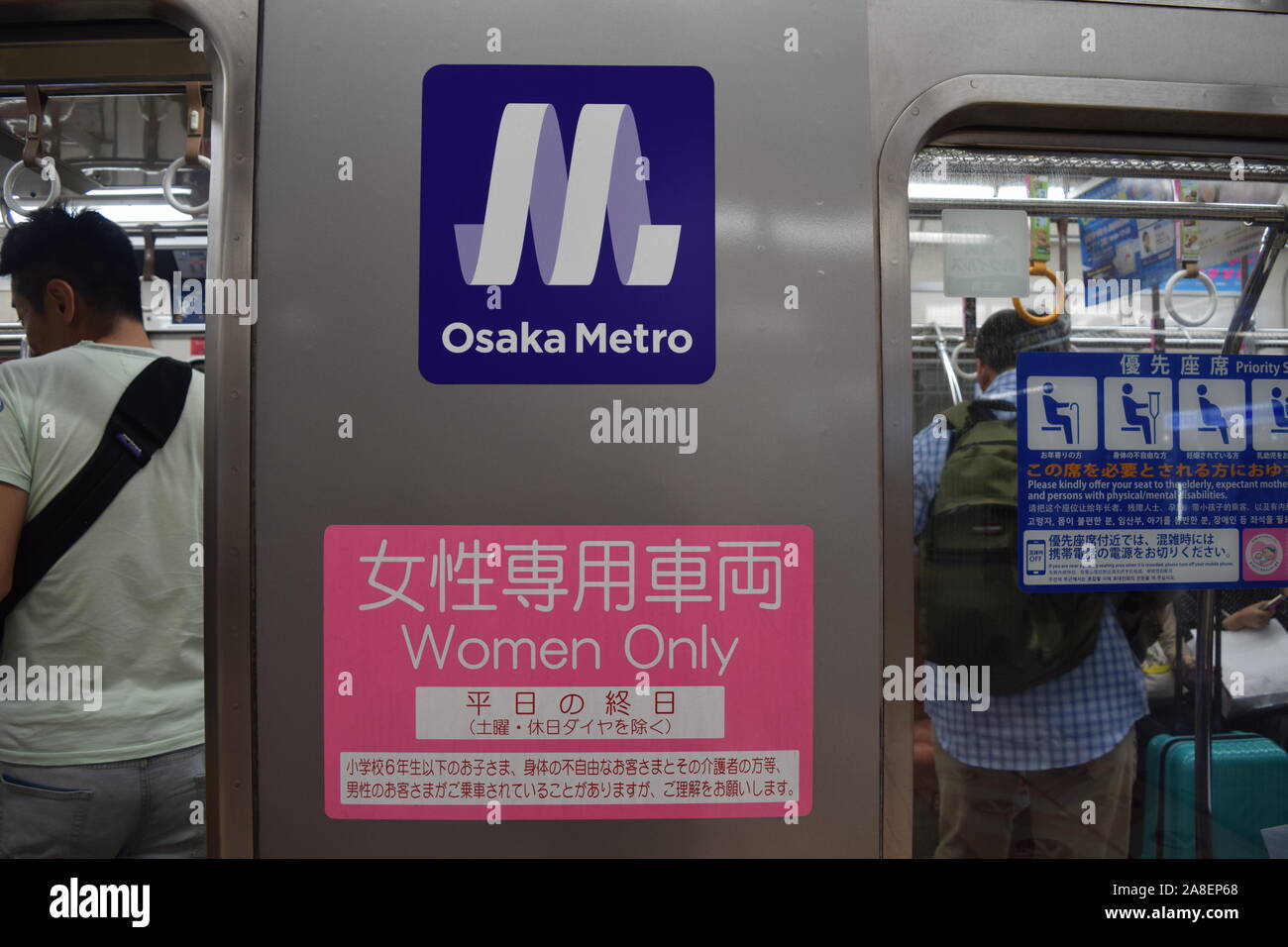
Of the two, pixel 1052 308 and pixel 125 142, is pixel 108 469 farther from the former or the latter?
pixel 1052 308

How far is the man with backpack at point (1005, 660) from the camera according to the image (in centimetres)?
141

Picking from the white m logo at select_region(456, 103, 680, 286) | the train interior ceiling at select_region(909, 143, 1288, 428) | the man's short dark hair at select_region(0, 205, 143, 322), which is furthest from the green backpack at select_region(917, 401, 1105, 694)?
the man's short dark hair at select_region(0, 205, 143, 322)

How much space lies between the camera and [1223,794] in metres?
1.59

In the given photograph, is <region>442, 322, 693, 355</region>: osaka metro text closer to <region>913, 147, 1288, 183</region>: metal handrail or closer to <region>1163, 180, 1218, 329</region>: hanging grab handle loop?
<region>913, 147, 1288, 183</region>: metal handrail

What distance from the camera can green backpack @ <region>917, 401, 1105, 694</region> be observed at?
141 centimetres

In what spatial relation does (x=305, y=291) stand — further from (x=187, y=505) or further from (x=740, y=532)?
(x=740, y=532)

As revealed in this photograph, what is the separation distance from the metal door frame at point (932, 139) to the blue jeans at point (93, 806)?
139cm

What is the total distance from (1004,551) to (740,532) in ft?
1.82

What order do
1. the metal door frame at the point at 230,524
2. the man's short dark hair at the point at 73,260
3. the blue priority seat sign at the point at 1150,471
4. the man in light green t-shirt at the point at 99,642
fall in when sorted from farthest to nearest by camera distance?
the man's short dark hair at the point at 73,260 < the man in light green t-shirt at the point at 99,642 < the blue priority seat sign at the point at 1150,471 < the metal door frame at the point at 230,524

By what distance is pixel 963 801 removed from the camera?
4.91 feet

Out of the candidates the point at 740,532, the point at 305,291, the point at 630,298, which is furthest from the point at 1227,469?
the point at 305,291

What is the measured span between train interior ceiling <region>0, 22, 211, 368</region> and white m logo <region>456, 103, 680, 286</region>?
25.1 inches

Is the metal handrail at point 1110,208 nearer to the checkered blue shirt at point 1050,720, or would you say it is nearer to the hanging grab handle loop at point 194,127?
the checkered blue shirt at point 1050,720

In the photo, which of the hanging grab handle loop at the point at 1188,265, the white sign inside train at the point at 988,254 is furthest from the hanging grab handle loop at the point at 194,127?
the hanging grab handle loop at the point at 1188,265
